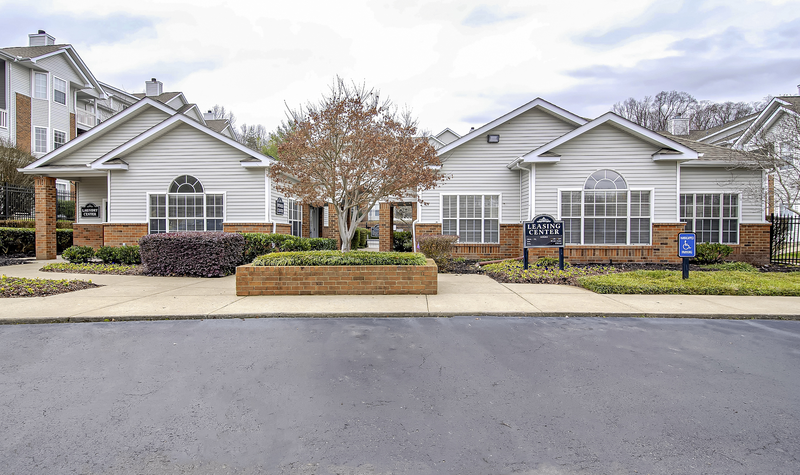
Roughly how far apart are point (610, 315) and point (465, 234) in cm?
853

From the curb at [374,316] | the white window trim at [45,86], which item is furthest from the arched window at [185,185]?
the white window trim at [45,86]

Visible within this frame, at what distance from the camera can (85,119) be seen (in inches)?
1218

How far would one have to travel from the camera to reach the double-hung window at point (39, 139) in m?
26.8

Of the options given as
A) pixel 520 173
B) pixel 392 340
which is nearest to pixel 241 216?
pixel 520 173

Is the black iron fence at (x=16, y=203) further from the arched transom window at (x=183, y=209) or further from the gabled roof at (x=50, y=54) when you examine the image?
the gabled roof at (x=50, y=54)

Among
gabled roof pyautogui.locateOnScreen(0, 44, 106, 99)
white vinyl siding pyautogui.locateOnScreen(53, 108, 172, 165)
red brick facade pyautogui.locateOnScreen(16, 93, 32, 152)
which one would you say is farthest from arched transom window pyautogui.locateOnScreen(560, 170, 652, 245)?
gabled roof pyautogui.locateOnScreen(0, 44, 106, 99)

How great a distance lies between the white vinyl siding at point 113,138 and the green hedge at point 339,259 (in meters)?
11.7

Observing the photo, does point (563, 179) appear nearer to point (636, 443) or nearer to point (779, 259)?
point (779, 259)

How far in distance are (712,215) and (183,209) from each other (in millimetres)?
18791

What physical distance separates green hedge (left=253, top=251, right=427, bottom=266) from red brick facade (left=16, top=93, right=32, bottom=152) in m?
27.4

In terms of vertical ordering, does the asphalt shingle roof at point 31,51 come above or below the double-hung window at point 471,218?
above

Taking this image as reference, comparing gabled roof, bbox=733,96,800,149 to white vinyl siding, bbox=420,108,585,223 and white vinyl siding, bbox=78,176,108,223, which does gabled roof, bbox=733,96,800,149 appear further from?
white vinyl siding, bbox=78,176,108,223

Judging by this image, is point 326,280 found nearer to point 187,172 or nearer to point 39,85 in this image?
point 187,172

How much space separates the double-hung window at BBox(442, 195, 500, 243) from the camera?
48.8 ft
